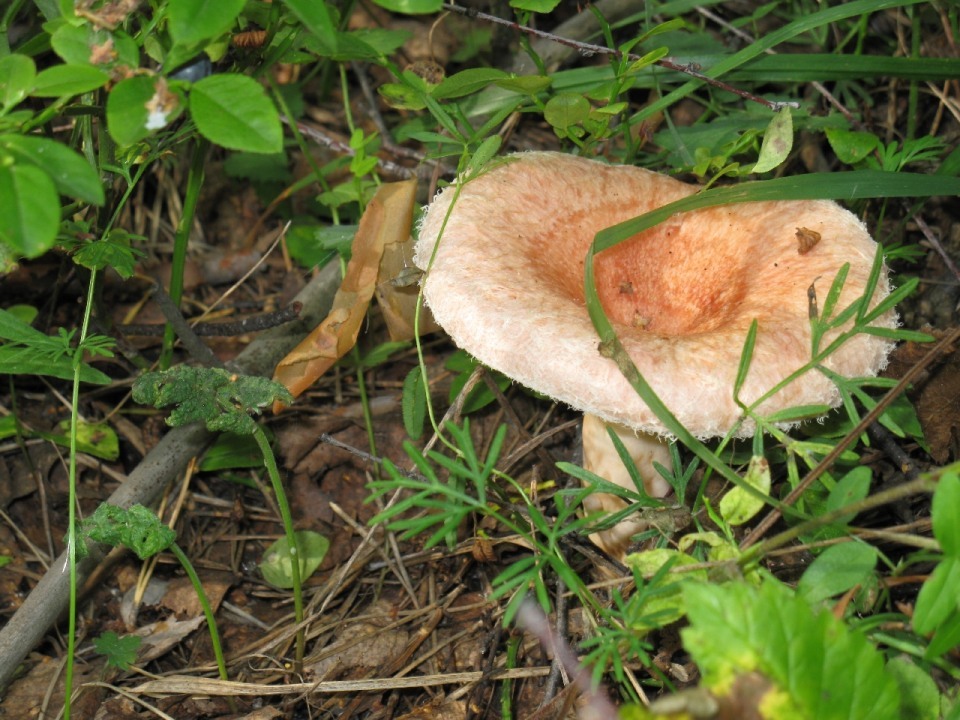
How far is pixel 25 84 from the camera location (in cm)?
166

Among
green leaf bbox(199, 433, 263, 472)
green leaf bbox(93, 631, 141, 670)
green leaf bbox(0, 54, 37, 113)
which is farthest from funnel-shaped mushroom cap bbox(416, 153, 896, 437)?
green leaf bbox(93, 631, 141, 670)

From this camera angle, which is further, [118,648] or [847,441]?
[118,648]

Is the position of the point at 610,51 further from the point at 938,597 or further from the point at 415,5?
the point at 938,597

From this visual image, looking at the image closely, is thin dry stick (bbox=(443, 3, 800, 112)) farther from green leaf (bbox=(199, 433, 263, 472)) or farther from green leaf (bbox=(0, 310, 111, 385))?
green leaf (bbox=(199, 433, 263, 472))

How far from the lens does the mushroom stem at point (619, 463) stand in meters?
2.65

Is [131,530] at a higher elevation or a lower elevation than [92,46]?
lower

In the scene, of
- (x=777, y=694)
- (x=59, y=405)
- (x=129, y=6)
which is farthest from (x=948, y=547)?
(x=59, y=405)

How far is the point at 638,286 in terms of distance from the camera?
2680mm

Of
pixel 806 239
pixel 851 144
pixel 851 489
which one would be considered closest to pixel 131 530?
pixel 851 489

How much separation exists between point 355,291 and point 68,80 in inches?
52.2

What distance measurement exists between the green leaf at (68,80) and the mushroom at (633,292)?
0.91 m

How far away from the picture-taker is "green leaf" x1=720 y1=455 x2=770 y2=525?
5.92 ft

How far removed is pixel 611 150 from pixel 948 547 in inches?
83.3

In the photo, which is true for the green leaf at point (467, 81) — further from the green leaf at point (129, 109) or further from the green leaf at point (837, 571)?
the green leaf at point (837, 571)
